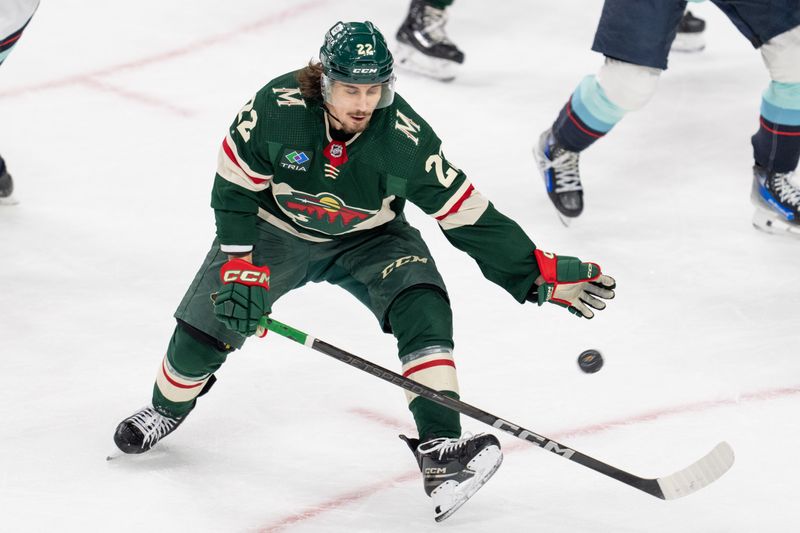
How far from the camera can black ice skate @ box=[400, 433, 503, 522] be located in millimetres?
2533

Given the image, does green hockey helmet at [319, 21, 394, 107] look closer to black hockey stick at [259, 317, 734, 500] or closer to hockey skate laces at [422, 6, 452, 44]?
black hockey stick at [259, 317, 734, 500]

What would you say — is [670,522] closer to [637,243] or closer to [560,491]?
[560,491]

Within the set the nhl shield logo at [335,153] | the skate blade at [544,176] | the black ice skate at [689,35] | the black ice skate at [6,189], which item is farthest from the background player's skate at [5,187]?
the black ice skate at [689,35]

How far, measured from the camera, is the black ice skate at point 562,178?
13.9 ft

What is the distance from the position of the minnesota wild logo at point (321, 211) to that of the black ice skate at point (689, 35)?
3.14m

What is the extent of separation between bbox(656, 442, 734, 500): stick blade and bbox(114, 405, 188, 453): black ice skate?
1.09 metres

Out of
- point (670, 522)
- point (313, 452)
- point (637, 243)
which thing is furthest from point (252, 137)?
point (637, 243)

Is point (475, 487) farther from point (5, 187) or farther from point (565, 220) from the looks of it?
point (5, 187)

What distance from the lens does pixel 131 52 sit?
5293 mm

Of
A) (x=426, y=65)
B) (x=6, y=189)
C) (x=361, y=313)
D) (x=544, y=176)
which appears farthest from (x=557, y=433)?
(x=426, y=65)

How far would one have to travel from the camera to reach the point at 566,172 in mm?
4246

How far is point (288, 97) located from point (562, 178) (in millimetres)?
1707

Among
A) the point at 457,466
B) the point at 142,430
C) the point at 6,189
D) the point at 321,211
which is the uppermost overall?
the point at 321,211

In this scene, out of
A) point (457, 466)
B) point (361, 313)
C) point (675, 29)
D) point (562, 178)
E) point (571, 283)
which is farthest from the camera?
point (562, 178)
